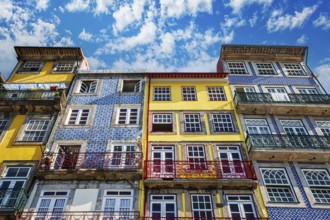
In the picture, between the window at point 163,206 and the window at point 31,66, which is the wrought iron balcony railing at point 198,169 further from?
the window at point 31,66

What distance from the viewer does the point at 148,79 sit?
66.5 ft

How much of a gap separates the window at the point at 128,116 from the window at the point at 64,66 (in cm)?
591

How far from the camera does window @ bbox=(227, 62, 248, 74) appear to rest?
20.9 meters

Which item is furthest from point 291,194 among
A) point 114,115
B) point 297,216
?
point 114,115

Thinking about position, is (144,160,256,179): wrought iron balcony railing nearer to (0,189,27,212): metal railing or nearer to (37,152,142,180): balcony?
(37,152,142,180): balcony

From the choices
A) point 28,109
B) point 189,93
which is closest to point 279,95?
point 189,93

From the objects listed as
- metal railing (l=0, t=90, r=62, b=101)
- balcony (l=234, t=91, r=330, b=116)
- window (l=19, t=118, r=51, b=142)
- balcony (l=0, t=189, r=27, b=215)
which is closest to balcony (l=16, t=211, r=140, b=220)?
balcony (l=0, t=189, r=27, b=215)

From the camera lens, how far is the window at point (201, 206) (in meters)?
13.0

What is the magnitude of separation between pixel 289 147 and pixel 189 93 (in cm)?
736

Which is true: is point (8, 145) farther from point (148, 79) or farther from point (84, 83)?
point (148, 79)

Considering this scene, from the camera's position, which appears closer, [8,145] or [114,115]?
[8,145]

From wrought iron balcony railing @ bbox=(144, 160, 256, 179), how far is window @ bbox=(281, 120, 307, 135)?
3.92 m

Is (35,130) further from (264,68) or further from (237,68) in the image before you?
(264,68)

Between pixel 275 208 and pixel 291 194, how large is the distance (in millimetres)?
1375
